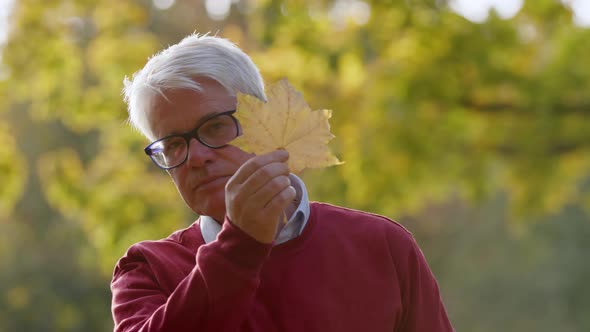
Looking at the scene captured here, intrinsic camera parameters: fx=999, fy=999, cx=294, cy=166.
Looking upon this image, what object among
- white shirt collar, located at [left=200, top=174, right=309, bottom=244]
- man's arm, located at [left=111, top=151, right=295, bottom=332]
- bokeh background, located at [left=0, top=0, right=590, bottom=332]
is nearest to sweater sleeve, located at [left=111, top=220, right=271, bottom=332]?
man's arm, located at [left=111, top=151, right=295, bottom=332]

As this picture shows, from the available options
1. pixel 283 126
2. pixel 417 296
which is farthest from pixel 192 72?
pixel 417 296

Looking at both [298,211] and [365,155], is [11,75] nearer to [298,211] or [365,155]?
[365,155]

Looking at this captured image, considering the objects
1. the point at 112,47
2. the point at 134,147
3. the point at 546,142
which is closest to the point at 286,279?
the point at 546,142

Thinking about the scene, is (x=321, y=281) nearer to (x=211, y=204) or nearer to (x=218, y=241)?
(x=211, y=204)

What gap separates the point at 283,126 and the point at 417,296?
20.4 inches

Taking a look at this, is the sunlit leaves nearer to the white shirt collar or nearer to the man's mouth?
the white shirt collar

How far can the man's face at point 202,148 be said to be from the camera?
173cm

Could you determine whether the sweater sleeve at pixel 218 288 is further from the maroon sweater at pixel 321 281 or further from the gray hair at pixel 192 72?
the gray hair at pixel 192 72

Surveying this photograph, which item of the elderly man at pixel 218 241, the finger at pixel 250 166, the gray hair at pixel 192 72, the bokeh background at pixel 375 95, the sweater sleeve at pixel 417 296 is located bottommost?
the bokeh background at pixel 375 95

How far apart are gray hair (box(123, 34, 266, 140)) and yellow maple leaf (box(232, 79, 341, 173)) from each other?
17 centimetres

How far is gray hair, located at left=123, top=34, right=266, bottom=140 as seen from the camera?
1.75 metres

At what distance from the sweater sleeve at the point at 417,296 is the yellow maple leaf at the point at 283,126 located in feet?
1.35

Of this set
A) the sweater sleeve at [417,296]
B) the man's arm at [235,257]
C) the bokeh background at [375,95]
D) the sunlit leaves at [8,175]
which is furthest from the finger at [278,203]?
the sunlit leaves at [8,175]

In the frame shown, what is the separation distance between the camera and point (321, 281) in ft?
6.06
